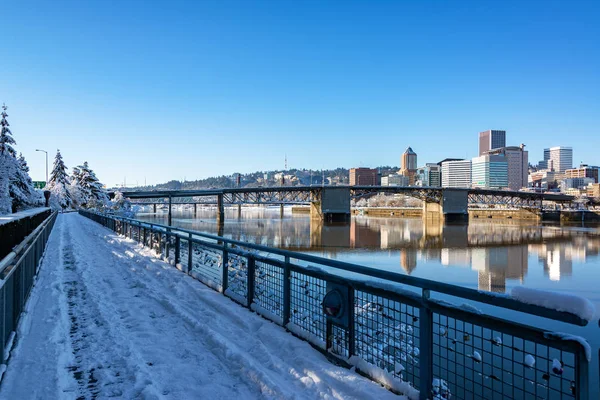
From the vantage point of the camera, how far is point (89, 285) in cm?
1015

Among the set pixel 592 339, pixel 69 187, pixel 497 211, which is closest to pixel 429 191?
pixel 497 211

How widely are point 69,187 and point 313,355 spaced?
321ft

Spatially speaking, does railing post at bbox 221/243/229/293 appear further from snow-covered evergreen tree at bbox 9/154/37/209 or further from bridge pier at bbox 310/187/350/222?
bridge pier at bbox 310/187/350/222

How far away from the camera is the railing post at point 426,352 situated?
14.2ft

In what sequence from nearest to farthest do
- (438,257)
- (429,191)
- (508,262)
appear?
1. (508,262)
2. (438,257)
3. (429,191)

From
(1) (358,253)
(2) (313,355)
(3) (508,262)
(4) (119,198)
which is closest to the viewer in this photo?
(2) (313,355)

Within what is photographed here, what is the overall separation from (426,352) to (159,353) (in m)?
3.52

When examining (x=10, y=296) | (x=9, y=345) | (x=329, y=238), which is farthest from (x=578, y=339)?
(x=329, y=238)

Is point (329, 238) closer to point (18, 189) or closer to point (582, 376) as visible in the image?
point (18, 189)

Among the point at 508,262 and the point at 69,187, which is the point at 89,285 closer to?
the point at 508,262

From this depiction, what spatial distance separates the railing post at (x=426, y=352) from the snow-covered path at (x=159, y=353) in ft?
1.18

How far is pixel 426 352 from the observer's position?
4387 millimetres

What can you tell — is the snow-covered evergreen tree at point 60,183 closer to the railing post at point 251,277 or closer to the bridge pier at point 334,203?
the bridge pier at point 334,203

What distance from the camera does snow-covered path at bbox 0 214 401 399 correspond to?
4.70m
